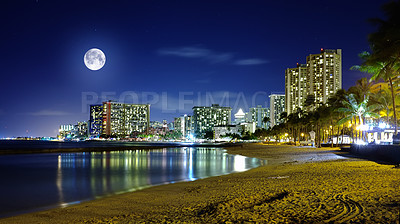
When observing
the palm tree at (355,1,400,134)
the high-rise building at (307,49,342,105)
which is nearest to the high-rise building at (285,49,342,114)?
the high-rise building at (307,49,342,105)

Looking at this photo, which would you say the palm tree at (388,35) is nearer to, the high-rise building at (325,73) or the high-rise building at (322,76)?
the high-rise building at (322,76)

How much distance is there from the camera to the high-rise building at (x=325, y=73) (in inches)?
6398

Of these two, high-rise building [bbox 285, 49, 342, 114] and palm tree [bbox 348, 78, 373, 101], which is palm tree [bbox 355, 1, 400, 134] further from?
high-rise building [bbox 285, 49, 342, 114]

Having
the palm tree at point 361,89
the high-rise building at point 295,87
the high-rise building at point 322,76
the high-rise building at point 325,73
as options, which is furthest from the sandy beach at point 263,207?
the high-rise building at point 295,87

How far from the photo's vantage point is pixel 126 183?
63.7 feet

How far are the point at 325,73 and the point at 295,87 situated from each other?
2228cm

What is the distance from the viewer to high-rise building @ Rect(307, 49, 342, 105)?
162500 mm

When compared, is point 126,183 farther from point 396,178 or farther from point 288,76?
point 288,76

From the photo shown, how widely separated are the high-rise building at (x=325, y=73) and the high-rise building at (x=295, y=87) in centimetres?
828

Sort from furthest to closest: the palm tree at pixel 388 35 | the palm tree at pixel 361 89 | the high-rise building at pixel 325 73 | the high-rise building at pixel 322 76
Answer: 1. the high-rise building at pixel 325 73
2. the high-rise building at pixel 322 76
3. the palm tree at pixel 361 89
4. the palm tree at pixel 388 35

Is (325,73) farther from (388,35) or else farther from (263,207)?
(263,207)

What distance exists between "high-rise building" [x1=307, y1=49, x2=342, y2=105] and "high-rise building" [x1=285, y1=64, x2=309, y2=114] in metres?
8.28

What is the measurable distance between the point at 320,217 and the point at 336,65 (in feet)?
562

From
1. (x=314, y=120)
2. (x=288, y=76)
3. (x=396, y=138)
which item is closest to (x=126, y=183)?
(x=396, y=138)
